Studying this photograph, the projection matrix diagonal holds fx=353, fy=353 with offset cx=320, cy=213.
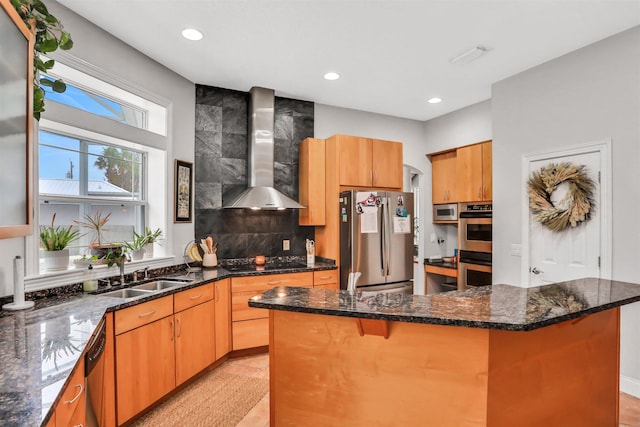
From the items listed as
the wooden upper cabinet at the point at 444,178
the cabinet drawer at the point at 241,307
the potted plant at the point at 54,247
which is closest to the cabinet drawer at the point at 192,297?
the cabinet drawer at the point at 241,307

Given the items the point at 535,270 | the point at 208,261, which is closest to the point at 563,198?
the point at 535,270

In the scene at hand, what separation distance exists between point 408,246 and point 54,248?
3.31 metres

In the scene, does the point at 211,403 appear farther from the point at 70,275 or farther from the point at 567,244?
the point at 567,244

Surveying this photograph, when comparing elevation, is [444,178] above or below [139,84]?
below

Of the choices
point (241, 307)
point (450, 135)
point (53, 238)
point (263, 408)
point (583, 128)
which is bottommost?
point (263, 408)

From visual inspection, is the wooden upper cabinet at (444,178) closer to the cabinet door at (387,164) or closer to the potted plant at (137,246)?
the cabinet door at (387,164)

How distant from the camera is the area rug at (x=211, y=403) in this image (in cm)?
245

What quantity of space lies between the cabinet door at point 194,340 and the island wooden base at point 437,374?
1.25 meters

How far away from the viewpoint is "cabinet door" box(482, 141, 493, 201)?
424 cm

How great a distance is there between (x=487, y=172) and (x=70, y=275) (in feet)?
14.0

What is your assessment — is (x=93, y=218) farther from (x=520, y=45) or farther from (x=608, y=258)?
(x=608, y=258)

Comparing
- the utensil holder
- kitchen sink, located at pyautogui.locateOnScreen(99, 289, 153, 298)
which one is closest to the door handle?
the utensil holder

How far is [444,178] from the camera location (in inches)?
198

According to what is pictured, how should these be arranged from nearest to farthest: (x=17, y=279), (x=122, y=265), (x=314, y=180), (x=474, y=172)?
(x=17, y=279)
(x=122, y=265)
(x=314, y=180)
(x=474, y=172)
